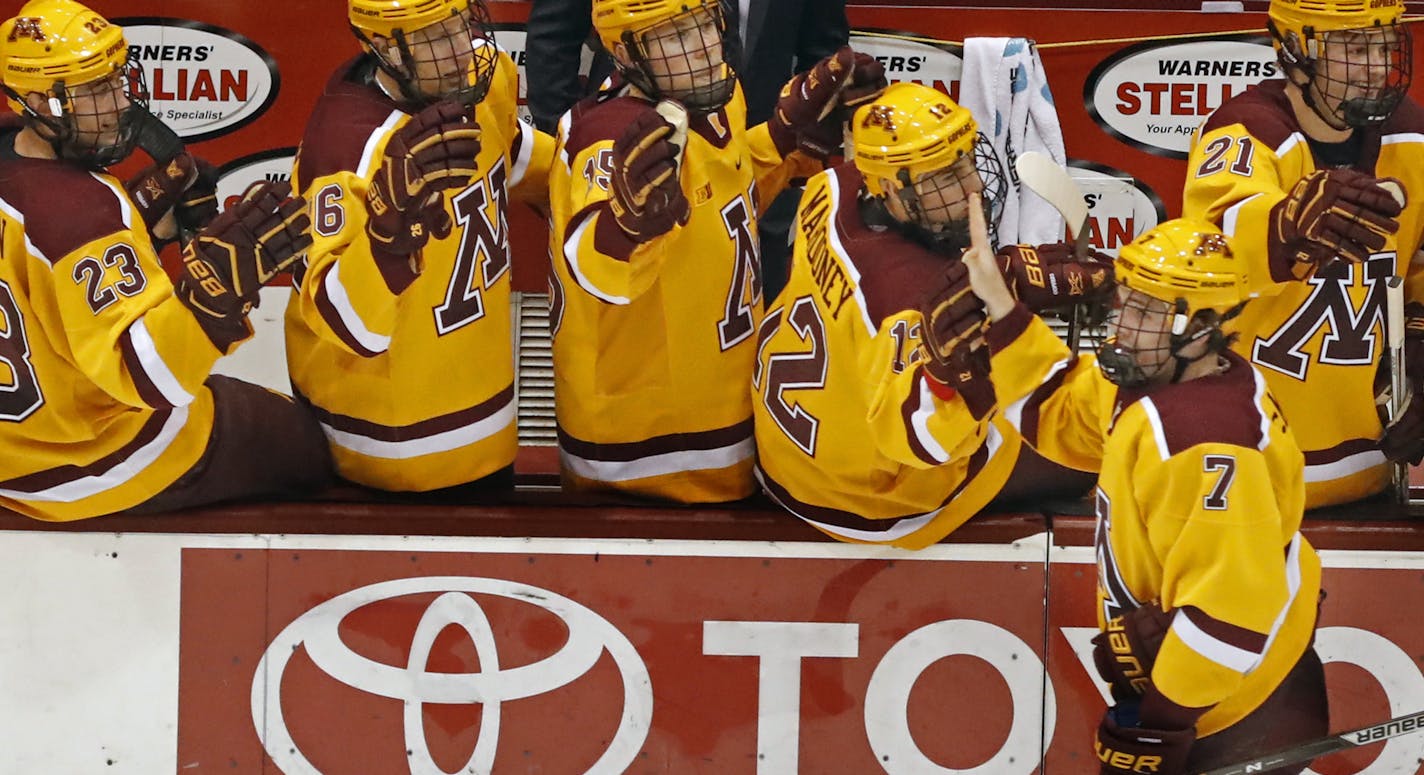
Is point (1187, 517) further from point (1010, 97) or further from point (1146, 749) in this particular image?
point (1010, 97)

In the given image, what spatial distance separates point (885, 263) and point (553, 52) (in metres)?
1.33

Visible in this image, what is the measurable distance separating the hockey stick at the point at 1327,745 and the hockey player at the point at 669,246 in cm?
130

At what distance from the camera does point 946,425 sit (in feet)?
12.0

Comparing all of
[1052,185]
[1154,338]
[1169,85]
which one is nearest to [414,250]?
[1052,185]

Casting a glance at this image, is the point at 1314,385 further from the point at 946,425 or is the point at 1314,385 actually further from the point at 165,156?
the point at 165,156

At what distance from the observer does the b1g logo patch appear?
5125 millimetres

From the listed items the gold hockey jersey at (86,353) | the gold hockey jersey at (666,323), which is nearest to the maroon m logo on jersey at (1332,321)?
the gold hockey jersey at (666,323)

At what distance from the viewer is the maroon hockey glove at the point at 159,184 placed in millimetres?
4301

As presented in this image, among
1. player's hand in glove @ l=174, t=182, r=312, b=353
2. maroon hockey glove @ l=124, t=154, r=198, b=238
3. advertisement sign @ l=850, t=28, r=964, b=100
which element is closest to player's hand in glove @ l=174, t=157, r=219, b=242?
maroon hockey glove @ l=124, t=154, r=198, b=238

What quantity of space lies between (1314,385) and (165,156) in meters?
2.65

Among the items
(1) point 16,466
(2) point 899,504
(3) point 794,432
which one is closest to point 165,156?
(1) point 16,466

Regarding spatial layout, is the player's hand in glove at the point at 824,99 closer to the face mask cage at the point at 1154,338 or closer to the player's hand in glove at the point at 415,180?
the player's hand in glove at the point at 415,180

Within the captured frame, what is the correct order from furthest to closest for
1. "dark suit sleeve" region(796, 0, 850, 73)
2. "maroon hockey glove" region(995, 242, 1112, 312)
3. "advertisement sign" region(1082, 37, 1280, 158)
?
1. "advertisement sign" region(1082, 37, 1280, 158)
2. "dark suit sleeve" region(796, 0, 850, 73)
3. "maroon hockey glove" region(995, 242, 1112, 312)

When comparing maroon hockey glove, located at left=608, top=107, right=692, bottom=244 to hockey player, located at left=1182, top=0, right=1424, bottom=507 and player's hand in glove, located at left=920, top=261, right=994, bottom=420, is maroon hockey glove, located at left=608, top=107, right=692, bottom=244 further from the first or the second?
hockey player, located at left=1182, top=0, right=1424, bottom=507
